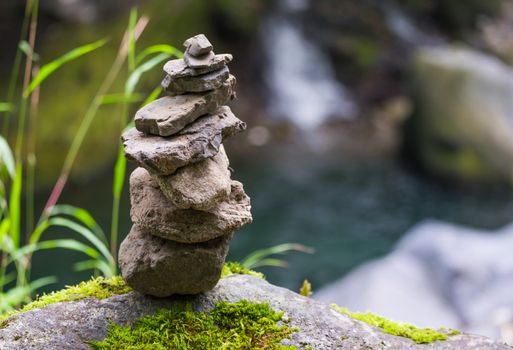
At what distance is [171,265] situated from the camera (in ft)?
9.00

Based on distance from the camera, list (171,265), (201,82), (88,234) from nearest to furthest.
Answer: (201,82) < (171,265) < (88,234)

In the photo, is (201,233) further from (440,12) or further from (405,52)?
(440,12)

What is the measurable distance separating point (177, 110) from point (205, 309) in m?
0.98

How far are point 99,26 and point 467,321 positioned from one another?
7018mm

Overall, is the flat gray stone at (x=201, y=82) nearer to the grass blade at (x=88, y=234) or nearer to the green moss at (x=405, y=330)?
the green moss at (x=405, y=330)

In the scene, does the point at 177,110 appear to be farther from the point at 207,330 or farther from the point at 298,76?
the point at 298,76

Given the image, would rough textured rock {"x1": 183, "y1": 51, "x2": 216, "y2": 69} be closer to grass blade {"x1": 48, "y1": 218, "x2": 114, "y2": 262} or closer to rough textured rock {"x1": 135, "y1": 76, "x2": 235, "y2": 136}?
rough textured rock {"x1": 135, "y1": 76, "x2": 235, "y2": 136}

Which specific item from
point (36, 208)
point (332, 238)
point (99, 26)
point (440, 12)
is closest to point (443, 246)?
point (332, 238)

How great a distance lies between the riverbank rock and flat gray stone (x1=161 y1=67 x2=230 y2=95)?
8.52 metres

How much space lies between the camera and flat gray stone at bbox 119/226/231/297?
274 cm

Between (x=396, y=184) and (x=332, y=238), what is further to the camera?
(x=396, y=184)

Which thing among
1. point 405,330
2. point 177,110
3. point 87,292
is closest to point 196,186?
point 177,110

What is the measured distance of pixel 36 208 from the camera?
347 inches

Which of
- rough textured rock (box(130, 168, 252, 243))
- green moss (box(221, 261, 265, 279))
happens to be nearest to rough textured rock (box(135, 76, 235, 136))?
rough textured rock (box(130, 168, 252, 243))
